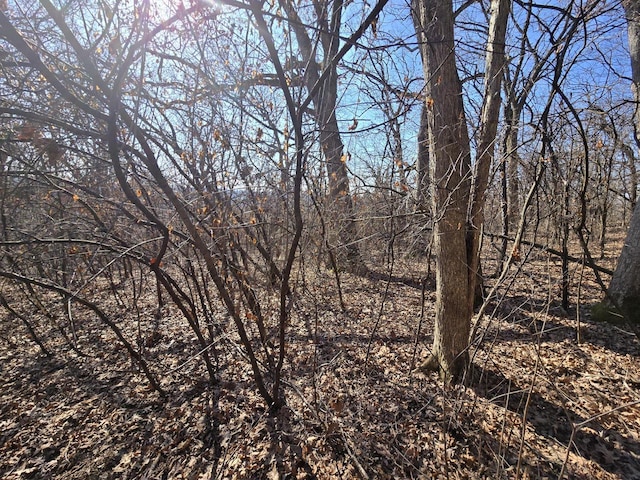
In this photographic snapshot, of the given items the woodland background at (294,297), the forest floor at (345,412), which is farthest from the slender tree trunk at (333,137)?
the forest floor at (345,412)

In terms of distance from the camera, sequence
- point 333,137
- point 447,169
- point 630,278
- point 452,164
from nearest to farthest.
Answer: point 452,164
point 447,169
point 630,278
point 333,137

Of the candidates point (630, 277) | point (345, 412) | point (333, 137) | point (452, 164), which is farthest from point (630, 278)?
point (333, 137)

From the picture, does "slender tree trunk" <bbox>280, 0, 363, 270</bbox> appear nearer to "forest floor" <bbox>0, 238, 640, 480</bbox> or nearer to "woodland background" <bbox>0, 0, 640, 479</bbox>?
"woodland background" <bbox>0, 0, 640, 479</bbox>

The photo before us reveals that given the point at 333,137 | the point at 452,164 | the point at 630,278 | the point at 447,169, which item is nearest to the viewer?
the point at 452,164

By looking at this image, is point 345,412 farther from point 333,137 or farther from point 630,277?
point 630,277

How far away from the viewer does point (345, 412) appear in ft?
9.70

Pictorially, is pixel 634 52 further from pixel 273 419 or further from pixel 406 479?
pixel 273 419

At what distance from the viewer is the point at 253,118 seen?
4.06 m

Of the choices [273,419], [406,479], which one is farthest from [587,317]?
[273,419]

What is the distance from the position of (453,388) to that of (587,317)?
2.85 meters

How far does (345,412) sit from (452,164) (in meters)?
2.46

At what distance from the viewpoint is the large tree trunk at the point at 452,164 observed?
270 centimetres

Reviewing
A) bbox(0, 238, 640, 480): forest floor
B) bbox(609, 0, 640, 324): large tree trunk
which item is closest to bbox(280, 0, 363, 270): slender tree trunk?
bbox(0, 238, 640, 480): forest floor

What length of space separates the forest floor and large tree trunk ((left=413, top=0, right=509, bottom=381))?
11.0 inches
